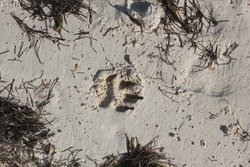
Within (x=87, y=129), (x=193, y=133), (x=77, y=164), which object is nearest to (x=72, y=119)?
(x=87, y=129)

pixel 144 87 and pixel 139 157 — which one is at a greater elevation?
pixel 144 87

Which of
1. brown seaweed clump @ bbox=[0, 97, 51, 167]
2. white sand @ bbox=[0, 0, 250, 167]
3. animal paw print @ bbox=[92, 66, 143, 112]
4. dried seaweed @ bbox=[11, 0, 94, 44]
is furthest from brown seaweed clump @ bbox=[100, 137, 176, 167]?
dried seaweed @ bbox=[11, 0, 94, 44]

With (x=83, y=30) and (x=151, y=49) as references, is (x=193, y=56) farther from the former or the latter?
(x=83, y=30)

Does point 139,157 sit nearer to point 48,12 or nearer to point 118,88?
point 118,88

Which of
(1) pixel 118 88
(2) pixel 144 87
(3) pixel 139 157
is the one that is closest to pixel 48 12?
(1) pixel 118 88

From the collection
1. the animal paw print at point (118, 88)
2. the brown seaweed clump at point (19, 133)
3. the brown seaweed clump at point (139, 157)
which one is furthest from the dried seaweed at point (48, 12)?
the brown seaweed clump at point (139, 157)

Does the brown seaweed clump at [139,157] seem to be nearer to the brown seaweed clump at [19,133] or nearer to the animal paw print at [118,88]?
the animal paw print at [118,88]
